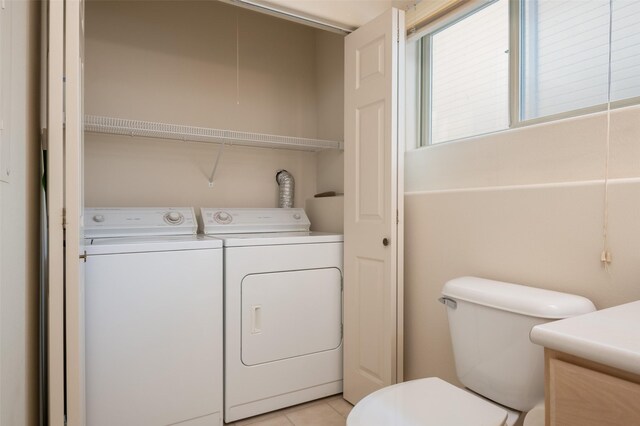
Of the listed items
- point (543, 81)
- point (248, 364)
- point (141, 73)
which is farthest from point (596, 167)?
point (141, 73)

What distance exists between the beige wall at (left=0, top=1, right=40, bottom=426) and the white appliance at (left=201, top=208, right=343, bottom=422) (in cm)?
84

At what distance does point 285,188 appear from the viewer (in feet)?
9.30

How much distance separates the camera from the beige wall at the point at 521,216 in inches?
47.7

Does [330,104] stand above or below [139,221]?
above

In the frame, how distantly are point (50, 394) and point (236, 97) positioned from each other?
6.95 ft

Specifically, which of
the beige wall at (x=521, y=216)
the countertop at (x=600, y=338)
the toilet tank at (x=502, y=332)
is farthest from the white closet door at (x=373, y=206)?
the countertop at (x=600, y=338)

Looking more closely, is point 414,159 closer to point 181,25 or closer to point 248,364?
point 248,364

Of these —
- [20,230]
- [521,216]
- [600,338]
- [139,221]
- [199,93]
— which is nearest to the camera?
[600,338]

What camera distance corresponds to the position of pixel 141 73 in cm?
245

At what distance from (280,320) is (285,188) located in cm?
108

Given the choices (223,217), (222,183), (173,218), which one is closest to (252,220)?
(223,217)

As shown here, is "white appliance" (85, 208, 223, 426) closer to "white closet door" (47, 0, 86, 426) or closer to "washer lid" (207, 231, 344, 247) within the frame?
"washer lid" (207, 231, 344, 247)

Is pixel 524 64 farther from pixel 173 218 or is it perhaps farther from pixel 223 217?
pixel 173 218

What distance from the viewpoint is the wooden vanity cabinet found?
0.63 m
